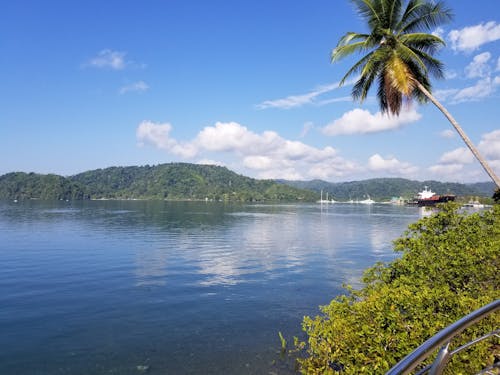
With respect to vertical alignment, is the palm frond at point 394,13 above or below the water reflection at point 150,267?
above

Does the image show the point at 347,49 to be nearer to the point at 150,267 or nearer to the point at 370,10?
the point at 370,10

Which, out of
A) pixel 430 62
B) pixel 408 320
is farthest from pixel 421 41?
pixel 408 320

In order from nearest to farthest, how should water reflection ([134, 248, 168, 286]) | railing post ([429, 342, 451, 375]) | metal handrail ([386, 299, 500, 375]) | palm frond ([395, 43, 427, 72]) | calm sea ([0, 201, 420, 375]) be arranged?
1. railing post ([429, 342, 451, 375])
2. metal handrail ([386, 299, 500, 375])
3. calm sea ([0, 201, 420, 375])
4. palm frond ([395, 43, 427, 72])
5. water reflection ([134, 248, 168, 286])

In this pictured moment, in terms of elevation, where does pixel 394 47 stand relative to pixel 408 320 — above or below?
above

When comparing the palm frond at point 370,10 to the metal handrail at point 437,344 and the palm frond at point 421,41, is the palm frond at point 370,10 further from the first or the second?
the metal handrail at point 437,344

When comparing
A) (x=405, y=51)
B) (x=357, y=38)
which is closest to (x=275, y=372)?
(x=405, y=51)

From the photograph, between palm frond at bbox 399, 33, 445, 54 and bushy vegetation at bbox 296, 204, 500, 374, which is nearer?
bushy vegetation at bbox 296, 204, 500, 374

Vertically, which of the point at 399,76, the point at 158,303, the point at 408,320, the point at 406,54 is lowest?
the point at 158,303

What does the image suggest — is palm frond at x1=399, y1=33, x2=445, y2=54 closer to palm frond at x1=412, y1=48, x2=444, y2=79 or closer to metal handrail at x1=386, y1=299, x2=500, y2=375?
palm frond at x1=412, y1=48, x2=444, y2=79

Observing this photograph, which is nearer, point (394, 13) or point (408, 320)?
point (408, 320)

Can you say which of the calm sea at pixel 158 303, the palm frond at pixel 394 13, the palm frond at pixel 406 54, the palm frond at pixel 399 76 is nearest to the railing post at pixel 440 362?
the calm sea at pixel 158 303

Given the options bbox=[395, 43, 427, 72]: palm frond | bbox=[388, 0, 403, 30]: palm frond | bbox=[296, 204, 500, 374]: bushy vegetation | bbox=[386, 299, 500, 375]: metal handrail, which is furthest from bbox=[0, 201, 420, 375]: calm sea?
bbox=[388, 0, 403, 30]: palm frond

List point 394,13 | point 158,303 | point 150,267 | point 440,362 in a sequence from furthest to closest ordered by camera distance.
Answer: point 150,267 → point 394,13 → point 158,303 → point 440,362

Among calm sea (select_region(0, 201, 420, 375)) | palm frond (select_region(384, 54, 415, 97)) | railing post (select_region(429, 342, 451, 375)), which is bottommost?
calm sea (select_region(0, 201, 420, 375))
